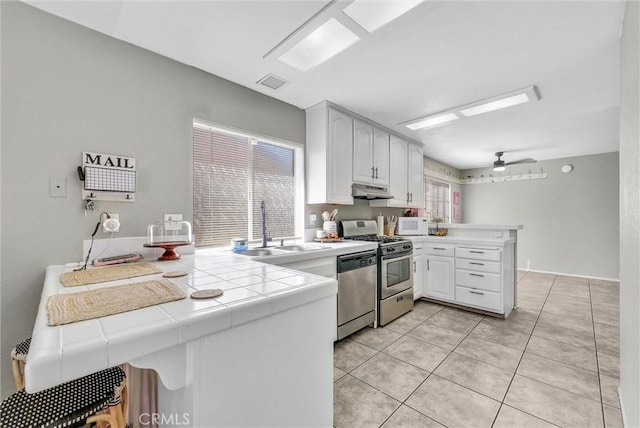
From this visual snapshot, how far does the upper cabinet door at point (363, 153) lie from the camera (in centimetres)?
318

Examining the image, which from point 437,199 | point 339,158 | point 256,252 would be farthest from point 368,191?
point 437,199

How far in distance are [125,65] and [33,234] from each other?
123cm

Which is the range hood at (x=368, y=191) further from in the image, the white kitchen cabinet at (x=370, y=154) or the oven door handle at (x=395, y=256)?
the oven door handle at (x=395, y=256)

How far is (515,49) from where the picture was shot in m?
1.88

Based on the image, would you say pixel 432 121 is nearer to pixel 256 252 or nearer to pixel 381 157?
pixel 381 157

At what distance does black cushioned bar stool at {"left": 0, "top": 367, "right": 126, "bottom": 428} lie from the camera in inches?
33.9

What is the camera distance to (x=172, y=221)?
2004 millimetres

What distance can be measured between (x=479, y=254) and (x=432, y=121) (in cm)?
177

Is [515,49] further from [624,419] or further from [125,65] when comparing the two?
[125,65]

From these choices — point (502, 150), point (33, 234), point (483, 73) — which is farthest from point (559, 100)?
point (33, 234)

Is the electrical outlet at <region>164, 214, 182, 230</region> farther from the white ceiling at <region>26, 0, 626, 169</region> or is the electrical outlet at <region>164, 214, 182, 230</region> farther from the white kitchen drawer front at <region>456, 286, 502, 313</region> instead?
the white kitchen drawer front at <region>456, 286, 502, 313</region>

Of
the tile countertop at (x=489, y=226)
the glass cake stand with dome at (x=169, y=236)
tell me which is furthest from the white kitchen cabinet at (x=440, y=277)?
the glass cake stand with dome at (x=169, y=236)

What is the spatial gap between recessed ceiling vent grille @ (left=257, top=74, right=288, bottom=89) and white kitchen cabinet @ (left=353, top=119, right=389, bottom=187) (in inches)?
43.2

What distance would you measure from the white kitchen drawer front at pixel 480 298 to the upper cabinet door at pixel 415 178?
1.49 metres
